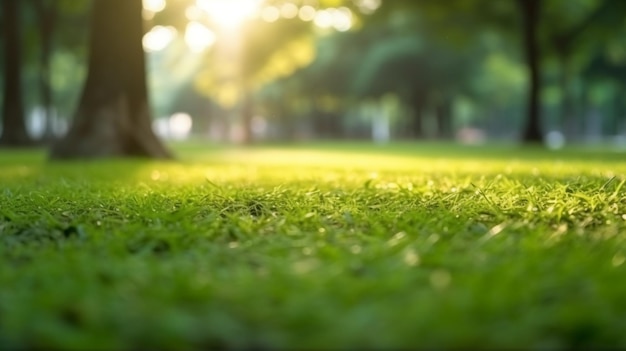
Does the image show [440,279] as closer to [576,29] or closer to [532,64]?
[532,64]

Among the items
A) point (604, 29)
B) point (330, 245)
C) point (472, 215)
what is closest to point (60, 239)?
point (330, 245)

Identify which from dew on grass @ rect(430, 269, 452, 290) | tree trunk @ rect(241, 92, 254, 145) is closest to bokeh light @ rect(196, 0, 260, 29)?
tree trunk @ rect(241, 92, 254, 145)

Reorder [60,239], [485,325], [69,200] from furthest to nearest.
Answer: [69,200] → [60,239] → [485,325]

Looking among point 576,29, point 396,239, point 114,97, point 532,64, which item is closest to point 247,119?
point 576,29

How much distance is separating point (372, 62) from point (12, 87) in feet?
103

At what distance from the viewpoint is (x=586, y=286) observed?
206 cm

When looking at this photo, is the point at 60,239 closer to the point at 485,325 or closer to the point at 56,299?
the point at 56,299

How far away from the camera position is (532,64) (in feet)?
81.5

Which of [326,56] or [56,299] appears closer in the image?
[56,299]

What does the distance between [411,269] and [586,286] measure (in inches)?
20.9

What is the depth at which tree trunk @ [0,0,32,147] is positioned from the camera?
23.9 m

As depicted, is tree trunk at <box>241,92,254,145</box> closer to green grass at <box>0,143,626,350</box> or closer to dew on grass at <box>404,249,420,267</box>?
green grass at <box>0,143,626,350</box>

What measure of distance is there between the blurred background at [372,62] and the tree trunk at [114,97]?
0.82m

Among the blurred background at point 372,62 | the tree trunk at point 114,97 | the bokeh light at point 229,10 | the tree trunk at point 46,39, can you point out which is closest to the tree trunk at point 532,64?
the blurred background at point 372,62
